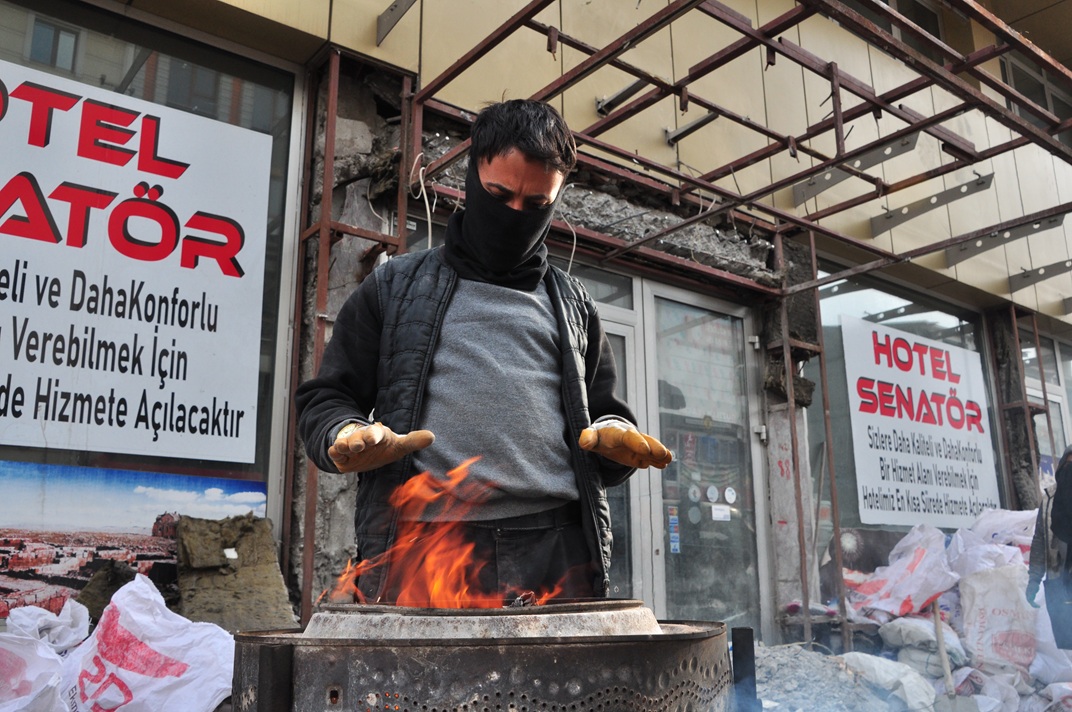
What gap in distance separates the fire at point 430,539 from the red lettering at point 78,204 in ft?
8.50

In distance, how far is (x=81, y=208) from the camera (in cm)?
371

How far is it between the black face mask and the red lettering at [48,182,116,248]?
7.41 feet

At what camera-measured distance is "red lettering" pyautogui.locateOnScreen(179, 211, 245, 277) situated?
3928 millimetres

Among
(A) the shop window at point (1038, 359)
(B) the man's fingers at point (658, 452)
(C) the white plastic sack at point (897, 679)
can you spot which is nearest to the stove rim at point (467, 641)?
(B) the man's fingers at point (658, 452)

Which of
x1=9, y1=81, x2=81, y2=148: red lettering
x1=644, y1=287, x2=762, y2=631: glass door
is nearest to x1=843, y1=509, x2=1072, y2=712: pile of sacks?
x1=644, y1=287, x2=762, y2=631: glass door

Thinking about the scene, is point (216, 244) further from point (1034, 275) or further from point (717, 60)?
point (1034, 275)

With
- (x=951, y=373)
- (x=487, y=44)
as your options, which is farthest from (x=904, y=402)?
(x=487, y=44)

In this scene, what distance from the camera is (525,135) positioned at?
1.85 m

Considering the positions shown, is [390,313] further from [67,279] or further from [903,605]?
[903,605]

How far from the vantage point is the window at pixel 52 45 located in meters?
3.76

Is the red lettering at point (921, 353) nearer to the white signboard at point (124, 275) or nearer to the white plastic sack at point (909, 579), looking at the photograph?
the white plastic sack at point (909, 579)

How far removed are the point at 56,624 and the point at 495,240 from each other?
233 cm

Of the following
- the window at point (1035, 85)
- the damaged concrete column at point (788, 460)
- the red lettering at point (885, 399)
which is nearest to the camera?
the damaged concrete column at point (788, 460)

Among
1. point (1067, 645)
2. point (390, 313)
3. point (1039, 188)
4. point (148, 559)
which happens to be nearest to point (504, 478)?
point (390, 313)
